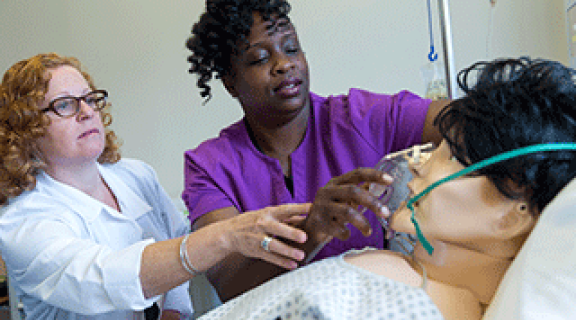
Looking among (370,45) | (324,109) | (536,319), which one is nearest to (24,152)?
(324,109)

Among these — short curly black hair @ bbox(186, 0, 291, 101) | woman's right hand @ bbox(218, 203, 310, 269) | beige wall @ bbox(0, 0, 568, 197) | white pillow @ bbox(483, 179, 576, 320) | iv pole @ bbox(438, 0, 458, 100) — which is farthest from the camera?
beige wall @ bbox(0, 0, 568, 197)

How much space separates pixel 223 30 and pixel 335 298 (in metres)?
0.85

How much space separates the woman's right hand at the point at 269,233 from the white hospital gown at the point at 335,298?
0.22ft

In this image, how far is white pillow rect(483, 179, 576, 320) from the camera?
1.96ft

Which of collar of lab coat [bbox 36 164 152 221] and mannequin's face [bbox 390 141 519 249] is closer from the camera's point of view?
mannequin's face [bbox 390 141 519 249]

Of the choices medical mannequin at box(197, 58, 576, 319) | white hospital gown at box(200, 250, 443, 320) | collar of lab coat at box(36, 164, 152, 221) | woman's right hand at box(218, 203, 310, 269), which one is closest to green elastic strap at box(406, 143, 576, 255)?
medical mannequin at box(197, 58, 576, 319)

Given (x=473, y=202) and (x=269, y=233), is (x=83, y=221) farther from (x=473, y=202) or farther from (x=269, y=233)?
(x=473, y=202)

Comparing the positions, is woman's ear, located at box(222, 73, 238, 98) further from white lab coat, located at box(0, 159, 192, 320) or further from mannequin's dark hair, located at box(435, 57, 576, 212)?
mannequin's dark hair, located at box(435, 57, 576, 212)

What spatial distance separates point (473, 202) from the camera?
76cm

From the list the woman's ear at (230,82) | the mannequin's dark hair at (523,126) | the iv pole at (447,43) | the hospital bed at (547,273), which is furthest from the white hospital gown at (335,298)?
the iv pole at (447,43)

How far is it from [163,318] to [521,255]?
4.29 feet

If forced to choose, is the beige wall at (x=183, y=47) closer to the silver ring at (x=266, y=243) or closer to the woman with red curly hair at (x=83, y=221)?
the woman with red curly hair at (x=83, y=221)

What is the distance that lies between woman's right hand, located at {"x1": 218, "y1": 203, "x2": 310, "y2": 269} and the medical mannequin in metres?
0.08

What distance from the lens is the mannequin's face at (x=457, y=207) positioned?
0.75m
